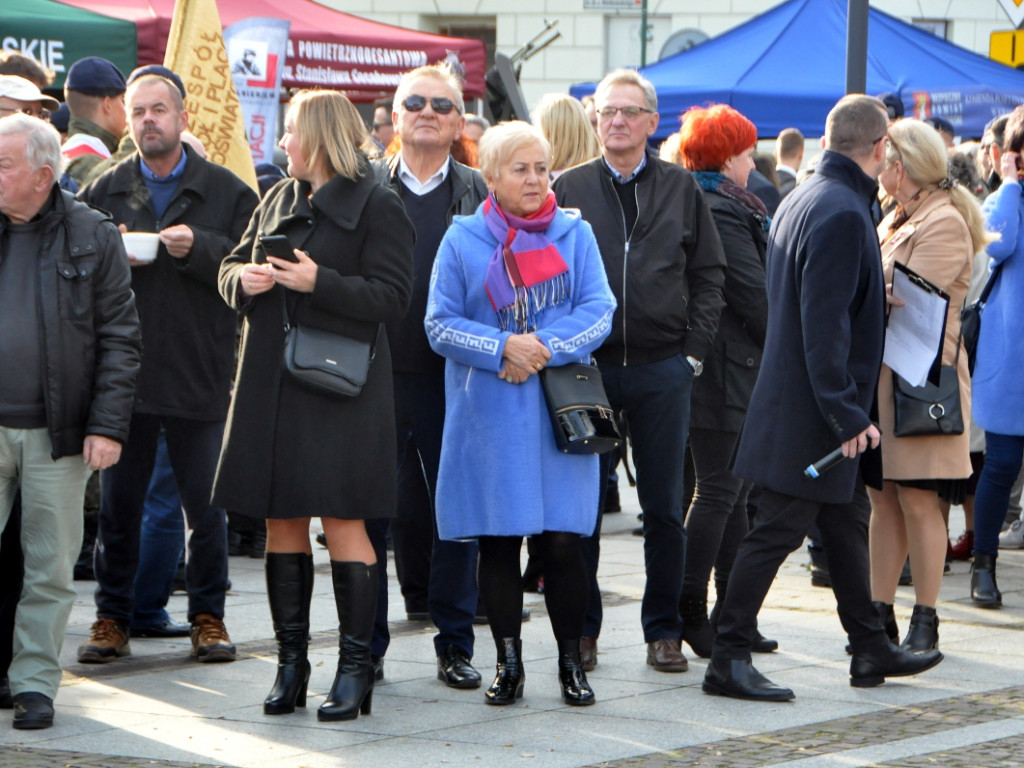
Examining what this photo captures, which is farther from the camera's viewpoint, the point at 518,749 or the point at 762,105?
the point at 762,105

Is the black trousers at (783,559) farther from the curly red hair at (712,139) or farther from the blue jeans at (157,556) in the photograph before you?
the blue jeans at (157,556)

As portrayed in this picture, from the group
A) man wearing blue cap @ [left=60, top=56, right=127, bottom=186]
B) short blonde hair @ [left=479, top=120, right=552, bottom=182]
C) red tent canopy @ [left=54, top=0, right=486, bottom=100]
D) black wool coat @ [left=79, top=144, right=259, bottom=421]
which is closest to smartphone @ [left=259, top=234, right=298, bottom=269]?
short blonde hair @ [left=479, top=120, right=552, bottom=182]

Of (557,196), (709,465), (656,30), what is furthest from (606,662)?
(656,30)

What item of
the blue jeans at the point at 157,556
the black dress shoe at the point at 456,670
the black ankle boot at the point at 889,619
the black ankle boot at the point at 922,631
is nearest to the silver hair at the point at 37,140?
the blue jeans at the point at 157,556

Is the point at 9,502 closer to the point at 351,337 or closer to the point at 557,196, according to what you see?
the point at 351,337

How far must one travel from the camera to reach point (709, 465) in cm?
641

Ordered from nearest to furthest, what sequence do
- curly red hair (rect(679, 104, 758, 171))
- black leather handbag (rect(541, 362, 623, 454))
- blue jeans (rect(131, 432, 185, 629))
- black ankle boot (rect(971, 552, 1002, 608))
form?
1. black leather handbag (rect(541, 362, 623, 454))
2. curly red hair (rect(679, 104, 758, 171))
3. blue jeans (rect(131, 432, 185, 629))
4. black ankle boot (rect(971, 552, 1002, 608))

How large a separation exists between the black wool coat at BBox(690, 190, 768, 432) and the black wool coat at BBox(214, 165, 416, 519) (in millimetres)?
1461

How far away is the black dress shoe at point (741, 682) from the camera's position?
5707mm

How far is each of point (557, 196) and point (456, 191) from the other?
1.30 ft

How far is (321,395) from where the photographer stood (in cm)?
530

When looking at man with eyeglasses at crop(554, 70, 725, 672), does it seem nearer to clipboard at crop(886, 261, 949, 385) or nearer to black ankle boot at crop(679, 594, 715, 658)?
black ankle boot at crop(679, 594, 715, 658)

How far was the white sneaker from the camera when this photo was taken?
31.2 ft

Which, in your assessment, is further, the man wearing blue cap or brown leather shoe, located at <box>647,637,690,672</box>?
the man wearing blue cap
